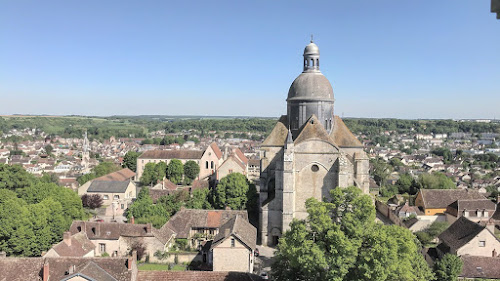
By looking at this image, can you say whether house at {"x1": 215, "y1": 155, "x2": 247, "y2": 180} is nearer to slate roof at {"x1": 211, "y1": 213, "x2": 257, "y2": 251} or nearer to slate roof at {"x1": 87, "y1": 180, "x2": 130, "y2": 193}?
slate roof at {"x1": 87, "y1": 180, "x2": 130, "y2": 193}

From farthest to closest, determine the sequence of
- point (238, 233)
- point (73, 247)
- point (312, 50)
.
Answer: point (312, 50), point (238, 233), point (73, 247)

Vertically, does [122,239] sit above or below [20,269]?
below

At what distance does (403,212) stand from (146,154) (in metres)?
50.6

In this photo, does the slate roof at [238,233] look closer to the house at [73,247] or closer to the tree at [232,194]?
the house at [73,247]

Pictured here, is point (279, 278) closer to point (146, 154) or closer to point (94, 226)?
point (94, 226)

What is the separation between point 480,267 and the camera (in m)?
26.4

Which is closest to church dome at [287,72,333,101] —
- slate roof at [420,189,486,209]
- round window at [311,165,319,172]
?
round window at [311,165,319,172]

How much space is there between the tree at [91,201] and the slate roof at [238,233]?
2637cm

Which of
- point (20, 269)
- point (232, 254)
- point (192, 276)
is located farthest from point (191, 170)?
point (20, 269)

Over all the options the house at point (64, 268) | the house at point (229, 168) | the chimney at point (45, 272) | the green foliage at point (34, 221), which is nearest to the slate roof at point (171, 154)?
the house at point (229, 168)

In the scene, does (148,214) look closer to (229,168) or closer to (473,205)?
(229,168)

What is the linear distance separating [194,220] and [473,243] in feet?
77.3

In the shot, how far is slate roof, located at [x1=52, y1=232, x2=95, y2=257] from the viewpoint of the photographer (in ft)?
87.1

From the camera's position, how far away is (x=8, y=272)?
2155 centimetres
